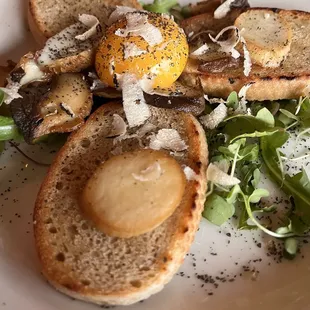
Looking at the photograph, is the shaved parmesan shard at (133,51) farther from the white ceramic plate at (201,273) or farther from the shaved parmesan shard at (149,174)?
the white ceramic plate at (201,273)

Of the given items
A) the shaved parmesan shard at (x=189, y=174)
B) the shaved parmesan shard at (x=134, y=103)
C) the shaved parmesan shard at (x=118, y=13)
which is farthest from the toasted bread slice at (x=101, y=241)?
the shaved parmesan shard at (x=118, y=13)

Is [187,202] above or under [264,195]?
above

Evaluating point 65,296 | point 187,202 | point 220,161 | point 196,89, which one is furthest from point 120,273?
point 196,89

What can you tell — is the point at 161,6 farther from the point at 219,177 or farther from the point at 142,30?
the point at 219,177

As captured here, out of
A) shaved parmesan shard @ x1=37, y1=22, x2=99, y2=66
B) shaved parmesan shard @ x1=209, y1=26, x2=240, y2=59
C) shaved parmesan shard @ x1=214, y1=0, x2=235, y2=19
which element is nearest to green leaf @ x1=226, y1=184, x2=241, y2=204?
shaved parmesan shard @ x1=209, y1=26, x2=240, y2=59

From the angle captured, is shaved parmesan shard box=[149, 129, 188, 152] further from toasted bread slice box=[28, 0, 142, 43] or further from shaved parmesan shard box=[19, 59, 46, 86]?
toasted bread slice box=[28, 0, 142, 43]

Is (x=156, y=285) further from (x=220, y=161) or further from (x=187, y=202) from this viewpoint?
(x=220, y=161)
